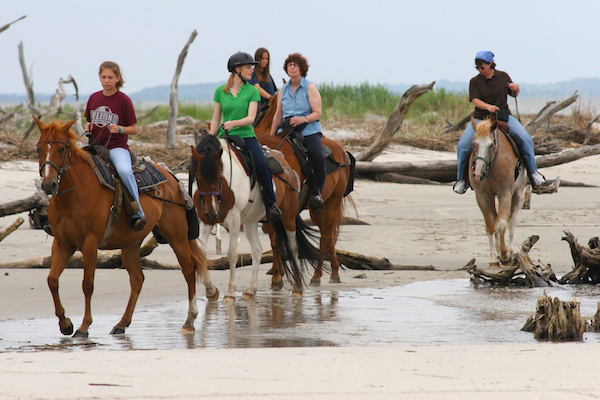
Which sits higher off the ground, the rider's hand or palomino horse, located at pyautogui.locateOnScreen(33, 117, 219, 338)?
the rider's hand

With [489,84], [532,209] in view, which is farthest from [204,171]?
[532,209]

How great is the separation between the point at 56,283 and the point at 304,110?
4.59 metres

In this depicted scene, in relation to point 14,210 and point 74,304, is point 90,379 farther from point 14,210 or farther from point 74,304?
point 14,210

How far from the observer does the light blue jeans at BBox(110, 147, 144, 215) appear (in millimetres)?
7875

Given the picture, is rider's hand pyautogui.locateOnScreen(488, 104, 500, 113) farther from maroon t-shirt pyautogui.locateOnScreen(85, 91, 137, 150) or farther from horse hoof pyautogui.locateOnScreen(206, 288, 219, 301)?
maroon t-shirt pyautogui.locateOnScreen(85, 91, 137, 150)

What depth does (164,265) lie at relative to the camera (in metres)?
11.2

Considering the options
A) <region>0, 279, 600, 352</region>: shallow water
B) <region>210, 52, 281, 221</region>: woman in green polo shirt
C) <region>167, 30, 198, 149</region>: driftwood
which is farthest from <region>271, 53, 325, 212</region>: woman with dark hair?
<region>167, 30, 198, 149</region>: driftwood

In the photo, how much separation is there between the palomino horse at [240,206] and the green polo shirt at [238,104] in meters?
0.25

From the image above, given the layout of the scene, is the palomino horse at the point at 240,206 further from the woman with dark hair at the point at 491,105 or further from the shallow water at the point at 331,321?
the woman with dark hair at the point at 491,105

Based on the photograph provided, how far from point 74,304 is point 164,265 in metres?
2.31

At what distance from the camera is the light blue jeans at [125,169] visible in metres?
7.88

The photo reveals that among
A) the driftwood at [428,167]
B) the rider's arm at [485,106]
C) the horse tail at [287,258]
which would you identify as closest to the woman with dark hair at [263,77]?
the horse tail at [287,258]

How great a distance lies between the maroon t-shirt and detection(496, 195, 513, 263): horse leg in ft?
18.9

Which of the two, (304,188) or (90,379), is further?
(304,188)
